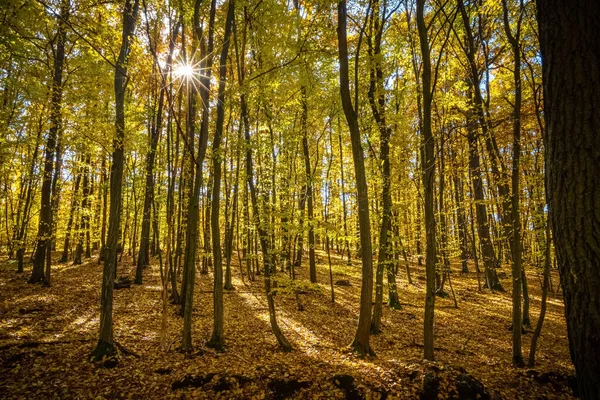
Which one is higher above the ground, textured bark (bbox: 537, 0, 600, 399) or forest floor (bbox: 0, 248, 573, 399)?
textured bark (bbox: 537, 0, 600, 399)

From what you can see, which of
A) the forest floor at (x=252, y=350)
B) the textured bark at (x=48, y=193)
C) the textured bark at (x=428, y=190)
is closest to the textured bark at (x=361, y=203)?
the forest floor at (x=252, y=350)

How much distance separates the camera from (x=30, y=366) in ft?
17.7

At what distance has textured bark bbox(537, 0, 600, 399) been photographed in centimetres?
190

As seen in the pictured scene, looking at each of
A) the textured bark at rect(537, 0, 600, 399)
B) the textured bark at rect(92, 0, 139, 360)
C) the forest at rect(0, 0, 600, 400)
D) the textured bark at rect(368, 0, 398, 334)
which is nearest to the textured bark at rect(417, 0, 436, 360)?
the forest at rect(0, 0, 600, 400)

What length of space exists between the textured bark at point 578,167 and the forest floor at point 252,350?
3.53 metres

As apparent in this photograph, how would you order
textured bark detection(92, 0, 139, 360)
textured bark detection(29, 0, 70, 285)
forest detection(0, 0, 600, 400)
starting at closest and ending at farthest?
forest detection(0, 0, 600, 400) < textured bark detection(92, 0, 139, 360) < textured bark detection(29, 0, 70, 285)

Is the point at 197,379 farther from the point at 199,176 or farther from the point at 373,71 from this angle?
the point at 373,71

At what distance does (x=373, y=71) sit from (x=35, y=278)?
1524 centimetres

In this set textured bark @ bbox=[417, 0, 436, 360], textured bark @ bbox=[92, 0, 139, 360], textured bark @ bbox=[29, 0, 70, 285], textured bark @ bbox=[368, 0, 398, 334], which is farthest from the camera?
textured bark @ bbox=[29, 0, 70, 285]

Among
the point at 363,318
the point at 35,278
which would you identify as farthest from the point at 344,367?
the point at 35,278

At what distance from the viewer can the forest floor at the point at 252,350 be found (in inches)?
199

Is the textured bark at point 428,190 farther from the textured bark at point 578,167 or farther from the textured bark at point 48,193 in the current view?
the textured bark at point 48,193

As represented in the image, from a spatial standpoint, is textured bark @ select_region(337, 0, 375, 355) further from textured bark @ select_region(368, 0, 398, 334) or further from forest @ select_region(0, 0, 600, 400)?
textured bark @ select_region(368, 0, 398, 334)

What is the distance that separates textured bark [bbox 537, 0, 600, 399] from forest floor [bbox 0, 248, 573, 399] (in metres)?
3.53
